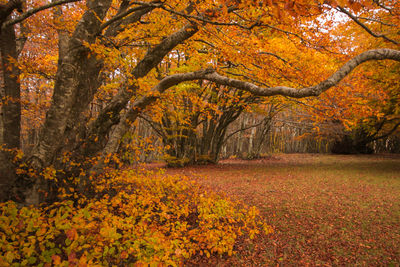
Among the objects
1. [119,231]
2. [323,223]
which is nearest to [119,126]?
[119,231]

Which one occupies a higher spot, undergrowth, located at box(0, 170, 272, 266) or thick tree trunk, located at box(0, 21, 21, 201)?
thick tree trunk, located at box(0, 21, 21, 201)

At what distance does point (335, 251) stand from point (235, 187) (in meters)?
4.30

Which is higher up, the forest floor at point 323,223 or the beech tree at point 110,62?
the beech tree at point 110,62

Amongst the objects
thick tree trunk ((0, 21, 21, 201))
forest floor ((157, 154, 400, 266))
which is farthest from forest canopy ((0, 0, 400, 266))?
forest floor ((157, 154, 400, 266))

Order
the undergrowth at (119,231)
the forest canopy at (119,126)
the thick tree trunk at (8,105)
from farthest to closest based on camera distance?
the thick tree trunk at (8,105) → the forest canopy at (119,126) → the undergrowth at (119,231)

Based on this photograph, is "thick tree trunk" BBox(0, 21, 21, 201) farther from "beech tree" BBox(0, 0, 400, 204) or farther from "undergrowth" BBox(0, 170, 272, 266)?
"undergrowth" BBox(0, 170, 272, 266)

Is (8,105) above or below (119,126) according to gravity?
above

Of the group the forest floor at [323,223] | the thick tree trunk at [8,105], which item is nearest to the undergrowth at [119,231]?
the forest floor at [323,223]

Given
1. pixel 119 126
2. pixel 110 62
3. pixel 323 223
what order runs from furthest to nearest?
1. pixel 119 126
2. pixel 110 62
3. pixel 323 223

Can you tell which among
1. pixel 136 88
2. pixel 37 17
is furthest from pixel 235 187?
pixel 37 17

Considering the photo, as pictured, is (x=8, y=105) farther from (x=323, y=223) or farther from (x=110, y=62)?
(x=323, y=223)

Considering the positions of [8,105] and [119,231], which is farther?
[8,105]

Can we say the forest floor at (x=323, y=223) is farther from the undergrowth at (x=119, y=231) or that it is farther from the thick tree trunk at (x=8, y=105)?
the thick tree trunk at (x=8, y=105)

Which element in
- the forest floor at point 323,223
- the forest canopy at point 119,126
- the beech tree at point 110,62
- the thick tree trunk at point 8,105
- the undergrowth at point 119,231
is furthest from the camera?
the thick tree trunk at point 8,105
